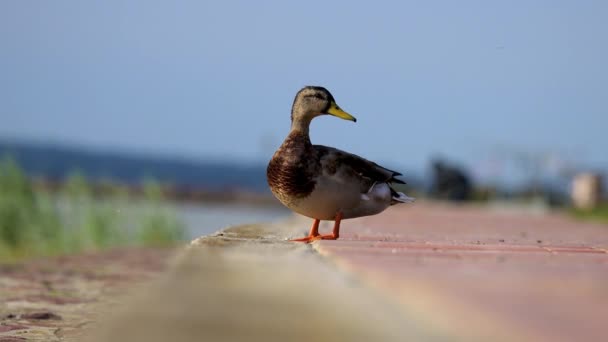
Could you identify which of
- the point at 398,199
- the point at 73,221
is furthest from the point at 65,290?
the point at 73,221

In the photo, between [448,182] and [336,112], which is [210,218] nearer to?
[448,182]

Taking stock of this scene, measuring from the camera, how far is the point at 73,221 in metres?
11.1

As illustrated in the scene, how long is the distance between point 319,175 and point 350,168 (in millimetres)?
214

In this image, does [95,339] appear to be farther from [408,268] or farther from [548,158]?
[548,158]

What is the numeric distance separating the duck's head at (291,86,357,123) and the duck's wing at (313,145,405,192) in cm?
14

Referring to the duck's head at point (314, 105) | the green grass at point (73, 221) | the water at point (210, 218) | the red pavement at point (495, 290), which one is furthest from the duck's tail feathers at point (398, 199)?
the green grass at point (73, 221)

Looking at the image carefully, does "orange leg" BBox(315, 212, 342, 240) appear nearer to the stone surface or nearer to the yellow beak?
the yellow beak

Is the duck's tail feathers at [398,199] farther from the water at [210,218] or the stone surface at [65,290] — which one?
the water at [210,218]

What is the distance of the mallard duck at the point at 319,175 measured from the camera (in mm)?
3988

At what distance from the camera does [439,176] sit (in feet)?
70.2

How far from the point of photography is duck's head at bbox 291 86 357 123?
4.15 m

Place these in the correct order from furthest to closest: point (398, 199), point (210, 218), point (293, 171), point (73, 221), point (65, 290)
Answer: point (210, 218), point (73, 221), point (65, 290), point (398, 199), point (293, 171)

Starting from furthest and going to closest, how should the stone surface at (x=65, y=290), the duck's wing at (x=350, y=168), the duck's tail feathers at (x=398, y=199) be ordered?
the stone surface at (x=65, y=290)
the duck's tail feathers at (x=398, y=199)
the duck's wing at (x=350, y=168)

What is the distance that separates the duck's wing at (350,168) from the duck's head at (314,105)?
140mm
